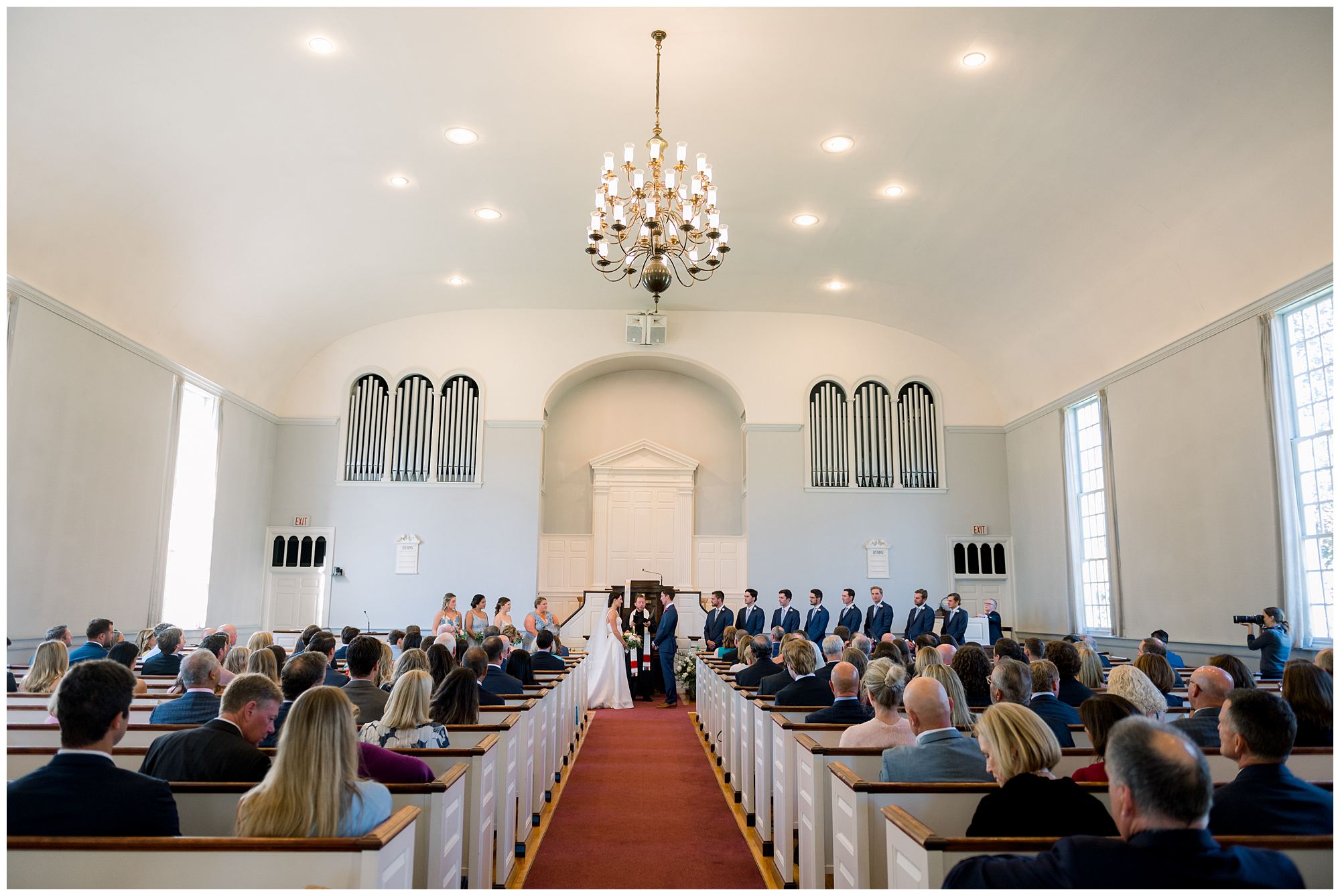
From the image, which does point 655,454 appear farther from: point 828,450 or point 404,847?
point 404,847

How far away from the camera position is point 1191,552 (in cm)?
928

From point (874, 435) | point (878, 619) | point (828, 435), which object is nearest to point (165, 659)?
point (878, 619)

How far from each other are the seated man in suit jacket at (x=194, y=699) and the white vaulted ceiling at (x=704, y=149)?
4.89 meters

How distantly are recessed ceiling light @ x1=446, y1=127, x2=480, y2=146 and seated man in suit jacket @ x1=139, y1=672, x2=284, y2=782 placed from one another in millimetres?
6607

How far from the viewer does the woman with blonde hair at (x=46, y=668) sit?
16.4ft

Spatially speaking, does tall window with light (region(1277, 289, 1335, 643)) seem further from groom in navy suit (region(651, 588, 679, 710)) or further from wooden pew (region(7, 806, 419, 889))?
wooden pew (region(7, 806, 419, 889))

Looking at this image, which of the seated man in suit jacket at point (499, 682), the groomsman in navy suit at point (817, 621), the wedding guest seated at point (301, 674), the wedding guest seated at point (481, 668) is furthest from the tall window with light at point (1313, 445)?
the wedding guest seated at point (301, 674)

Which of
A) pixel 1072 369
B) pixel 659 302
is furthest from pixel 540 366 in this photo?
pixel 1072 369

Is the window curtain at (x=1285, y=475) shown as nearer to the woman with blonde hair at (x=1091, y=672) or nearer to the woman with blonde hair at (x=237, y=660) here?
the woman with blonde hair at (x=1091, y=672)

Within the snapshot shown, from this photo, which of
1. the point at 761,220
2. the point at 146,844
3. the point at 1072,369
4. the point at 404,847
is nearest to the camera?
the point at 146,844

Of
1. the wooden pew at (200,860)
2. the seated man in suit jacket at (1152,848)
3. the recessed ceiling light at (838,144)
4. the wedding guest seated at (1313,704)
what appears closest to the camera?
the seated man in suit jacket at (1152,848)

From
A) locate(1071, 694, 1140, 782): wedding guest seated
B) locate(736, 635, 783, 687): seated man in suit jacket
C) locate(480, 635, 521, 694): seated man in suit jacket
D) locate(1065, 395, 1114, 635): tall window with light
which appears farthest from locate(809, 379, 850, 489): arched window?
locate(1071, 694, 1140, 782): wedding guest seated

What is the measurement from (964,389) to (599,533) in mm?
6370

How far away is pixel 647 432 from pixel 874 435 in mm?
3836
